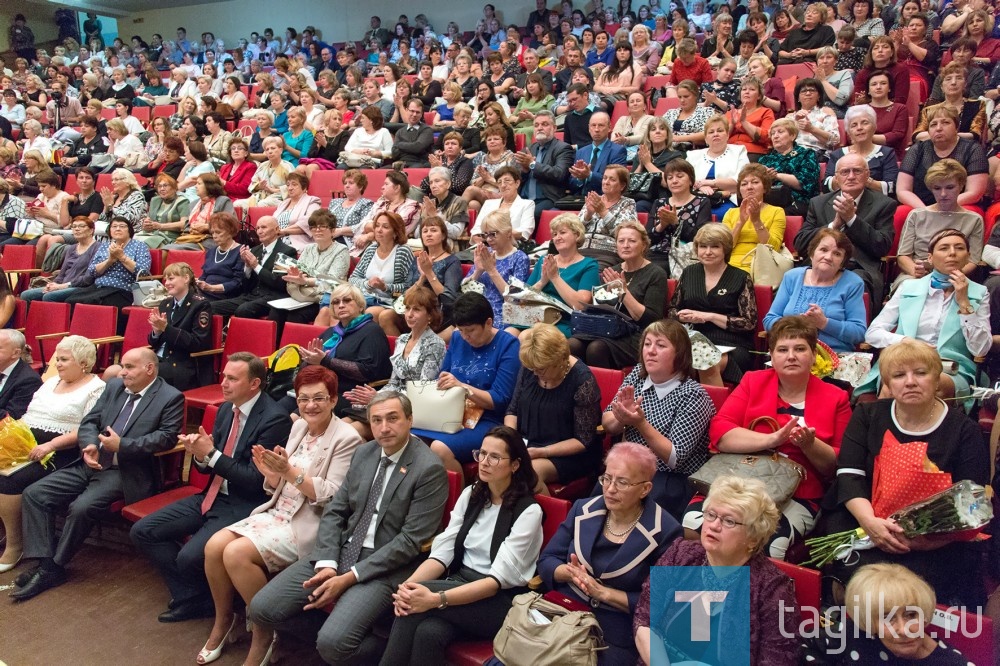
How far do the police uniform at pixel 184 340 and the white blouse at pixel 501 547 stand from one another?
2496mm

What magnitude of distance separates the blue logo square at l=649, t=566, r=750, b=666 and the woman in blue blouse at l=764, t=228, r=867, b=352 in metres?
1.53

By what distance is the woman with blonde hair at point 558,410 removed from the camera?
303cm

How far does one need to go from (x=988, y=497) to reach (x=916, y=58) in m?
5.16

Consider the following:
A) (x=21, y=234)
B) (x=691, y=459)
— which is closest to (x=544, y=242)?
(x=691, y=459)

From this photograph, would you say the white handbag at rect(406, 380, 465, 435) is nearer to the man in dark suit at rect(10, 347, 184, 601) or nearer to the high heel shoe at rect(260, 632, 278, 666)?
the high heel shoe at rect(260, 632, 278, 666)

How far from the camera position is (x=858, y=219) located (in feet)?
12.6

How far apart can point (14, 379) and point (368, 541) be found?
2.63 meters

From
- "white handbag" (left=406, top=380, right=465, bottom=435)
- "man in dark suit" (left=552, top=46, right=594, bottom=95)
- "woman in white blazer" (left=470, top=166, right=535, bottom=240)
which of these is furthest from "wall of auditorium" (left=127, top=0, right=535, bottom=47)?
"white handbag" (left=406, top=380, right=465, bottom=435)

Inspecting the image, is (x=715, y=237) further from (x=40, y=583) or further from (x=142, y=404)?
(x=40, y=583)

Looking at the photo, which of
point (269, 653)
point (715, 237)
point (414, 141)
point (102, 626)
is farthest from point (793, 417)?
point (414, 141)

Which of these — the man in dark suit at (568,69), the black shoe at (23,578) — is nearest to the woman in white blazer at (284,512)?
the black shoe at (23,578)

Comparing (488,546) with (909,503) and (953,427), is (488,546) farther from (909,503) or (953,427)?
(953,427)

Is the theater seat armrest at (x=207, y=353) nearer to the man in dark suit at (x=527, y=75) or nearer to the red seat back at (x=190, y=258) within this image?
the red seat back at (x=190, y=258)

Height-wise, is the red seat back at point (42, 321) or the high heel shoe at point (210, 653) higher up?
the red seat back at point (42, 321)
